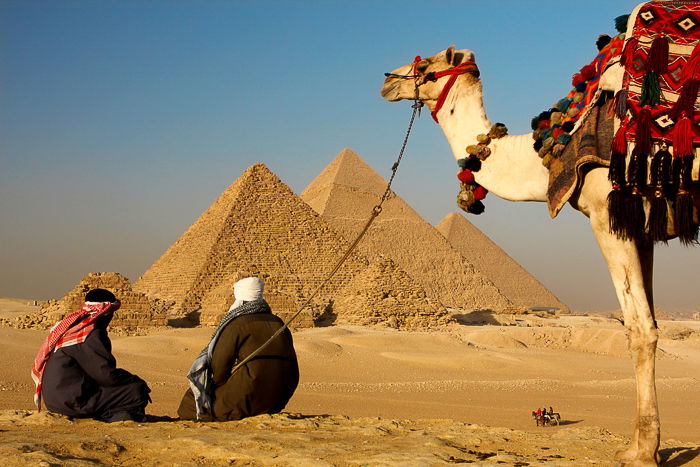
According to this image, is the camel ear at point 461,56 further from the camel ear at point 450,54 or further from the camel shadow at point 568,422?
the camel shadow at point 568,422

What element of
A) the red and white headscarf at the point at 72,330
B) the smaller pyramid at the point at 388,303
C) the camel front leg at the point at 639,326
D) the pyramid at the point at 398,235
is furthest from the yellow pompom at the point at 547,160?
the pyramid at the point at 398,235

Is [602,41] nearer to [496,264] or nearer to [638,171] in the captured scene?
[638,171]

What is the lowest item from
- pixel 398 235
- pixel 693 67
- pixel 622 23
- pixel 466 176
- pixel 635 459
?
pixel 635 459

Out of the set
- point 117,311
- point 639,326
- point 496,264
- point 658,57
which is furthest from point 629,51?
point 496,264

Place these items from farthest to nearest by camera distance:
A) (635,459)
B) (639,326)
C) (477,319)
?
(477,319), (639,326), (635,459)

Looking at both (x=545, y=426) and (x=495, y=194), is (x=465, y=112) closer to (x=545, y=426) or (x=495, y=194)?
(x=495, y=194)

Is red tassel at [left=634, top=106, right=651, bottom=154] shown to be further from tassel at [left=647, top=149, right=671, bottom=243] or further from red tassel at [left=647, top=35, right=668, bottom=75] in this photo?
red tassel at [left=647, top=35, right=668, bottom=75]
